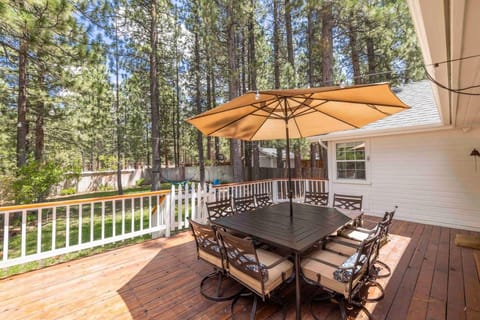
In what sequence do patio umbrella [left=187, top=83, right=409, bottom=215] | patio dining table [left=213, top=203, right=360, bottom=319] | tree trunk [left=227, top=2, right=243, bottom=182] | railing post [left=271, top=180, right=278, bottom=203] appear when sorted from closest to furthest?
patio dining table [left=213, top=203, right=360, bottom=319] → patio umbrella [left=187, top=83, right=409, bottom=215] → railing post [left=271, top=180, right=278, bottom=203] → tree trunk [left=227, top=2, right=243, bottom=182]

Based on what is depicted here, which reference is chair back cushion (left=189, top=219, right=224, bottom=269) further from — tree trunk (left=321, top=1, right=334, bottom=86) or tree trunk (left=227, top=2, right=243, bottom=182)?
tree trunk (left=321, top=1, right=334, bottom=86)

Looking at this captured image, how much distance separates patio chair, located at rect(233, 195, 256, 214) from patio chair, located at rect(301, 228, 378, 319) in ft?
5.94

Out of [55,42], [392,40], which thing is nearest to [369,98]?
[55,42]

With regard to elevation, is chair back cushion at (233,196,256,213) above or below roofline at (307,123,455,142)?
below

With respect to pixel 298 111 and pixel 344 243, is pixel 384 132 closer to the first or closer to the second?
pixel 298 111

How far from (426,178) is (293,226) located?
15.3ft

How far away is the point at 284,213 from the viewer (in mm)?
3342

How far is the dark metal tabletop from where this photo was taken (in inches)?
86.8

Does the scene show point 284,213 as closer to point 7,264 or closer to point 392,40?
point 7,264

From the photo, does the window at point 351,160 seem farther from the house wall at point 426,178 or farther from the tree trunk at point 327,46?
the tree trunk at point 327,46

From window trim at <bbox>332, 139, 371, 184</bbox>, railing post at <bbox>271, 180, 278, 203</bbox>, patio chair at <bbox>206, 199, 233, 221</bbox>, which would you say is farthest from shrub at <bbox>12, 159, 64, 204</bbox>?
window trim at <bbox>332, 139, 371, 184</bbox>

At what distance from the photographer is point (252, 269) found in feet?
6.66

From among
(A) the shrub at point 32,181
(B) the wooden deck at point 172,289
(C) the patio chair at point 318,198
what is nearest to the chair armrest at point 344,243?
(B) the wooden deck at point 172,289

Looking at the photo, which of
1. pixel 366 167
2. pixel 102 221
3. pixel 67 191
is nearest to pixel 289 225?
pixel 102 221
